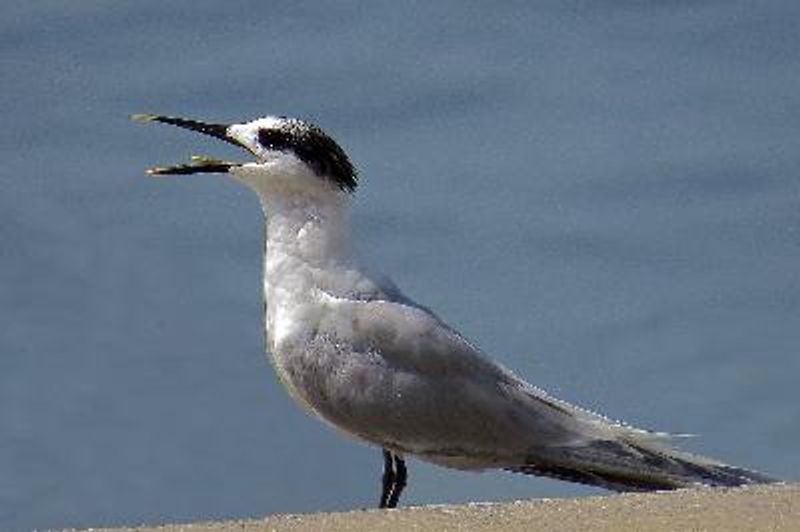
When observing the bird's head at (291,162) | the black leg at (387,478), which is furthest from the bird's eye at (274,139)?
the black leg at (387,478)

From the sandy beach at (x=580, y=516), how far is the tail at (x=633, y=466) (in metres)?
2.07

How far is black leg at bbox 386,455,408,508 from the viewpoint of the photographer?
10.8 metres

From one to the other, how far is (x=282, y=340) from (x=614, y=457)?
7.28 feet

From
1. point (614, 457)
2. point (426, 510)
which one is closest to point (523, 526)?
point (426, 510)

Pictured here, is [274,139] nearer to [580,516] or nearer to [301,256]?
[301,256]

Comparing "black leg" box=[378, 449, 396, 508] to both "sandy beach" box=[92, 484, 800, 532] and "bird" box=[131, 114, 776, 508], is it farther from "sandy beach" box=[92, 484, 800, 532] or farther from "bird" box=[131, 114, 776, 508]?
"sandy beach" box=[92, 484, 800, 532]

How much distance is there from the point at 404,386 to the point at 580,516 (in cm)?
350

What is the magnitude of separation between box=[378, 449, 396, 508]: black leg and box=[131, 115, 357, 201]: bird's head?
1746 millimetres

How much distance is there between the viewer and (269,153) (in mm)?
11820

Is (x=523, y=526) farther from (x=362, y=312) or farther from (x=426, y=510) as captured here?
(x=362, y=312)

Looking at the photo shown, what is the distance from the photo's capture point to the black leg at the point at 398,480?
35.6 feet

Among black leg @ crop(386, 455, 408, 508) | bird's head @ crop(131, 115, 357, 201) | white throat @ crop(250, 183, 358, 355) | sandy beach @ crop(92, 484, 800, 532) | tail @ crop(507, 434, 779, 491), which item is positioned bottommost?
sandy beach @ crop(92, 484, 800, 532)

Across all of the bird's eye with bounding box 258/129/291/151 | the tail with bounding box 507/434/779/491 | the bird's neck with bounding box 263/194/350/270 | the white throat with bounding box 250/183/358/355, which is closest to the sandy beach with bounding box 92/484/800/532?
the tail with bounding box 507/434/779/491

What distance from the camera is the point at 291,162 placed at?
11727 mm
